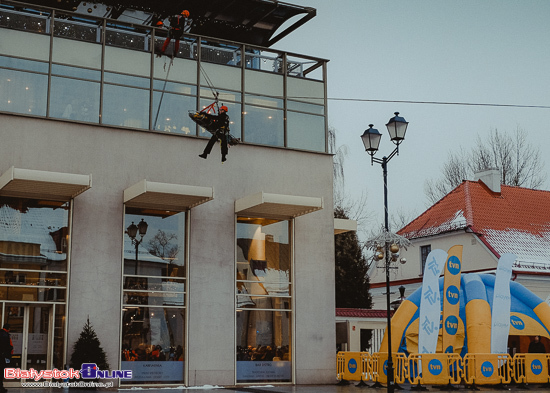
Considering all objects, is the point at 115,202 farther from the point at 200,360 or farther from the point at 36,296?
the point at 200,360

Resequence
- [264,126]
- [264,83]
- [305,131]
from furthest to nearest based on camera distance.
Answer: [305,131] < [264,83] < [264,126]

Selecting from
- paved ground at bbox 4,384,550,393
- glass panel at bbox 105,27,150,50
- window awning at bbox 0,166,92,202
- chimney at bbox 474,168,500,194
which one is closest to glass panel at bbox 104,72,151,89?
glass panel at bbox 105,27,150,50

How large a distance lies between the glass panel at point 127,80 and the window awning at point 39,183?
4027mm

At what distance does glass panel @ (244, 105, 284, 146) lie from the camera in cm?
2486

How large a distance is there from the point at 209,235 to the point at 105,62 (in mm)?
6497

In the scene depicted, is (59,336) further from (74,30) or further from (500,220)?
(500,220)

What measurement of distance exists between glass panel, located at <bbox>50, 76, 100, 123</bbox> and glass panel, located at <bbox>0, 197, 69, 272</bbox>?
282 cm

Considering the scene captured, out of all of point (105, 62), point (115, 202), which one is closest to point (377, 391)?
point (115, 202)

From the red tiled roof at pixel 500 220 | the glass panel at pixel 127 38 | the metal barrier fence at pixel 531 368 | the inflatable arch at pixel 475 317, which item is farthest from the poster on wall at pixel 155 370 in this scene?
the red tiled roof at pixel 500 220

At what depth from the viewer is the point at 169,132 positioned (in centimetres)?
2342

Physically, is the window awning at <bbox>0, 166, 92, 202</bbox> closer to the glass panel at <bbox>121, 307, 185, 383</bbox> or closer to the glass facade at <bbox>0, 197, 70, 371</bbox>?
the glass facade at <bbox>0, 197, 70, 371</bbox>

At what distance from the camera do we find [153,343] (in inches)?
872

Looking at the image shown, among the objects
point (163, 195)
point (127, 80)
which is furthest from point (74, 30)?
point (163, 195)

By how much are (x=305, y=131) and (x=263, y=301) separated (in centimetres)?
630
